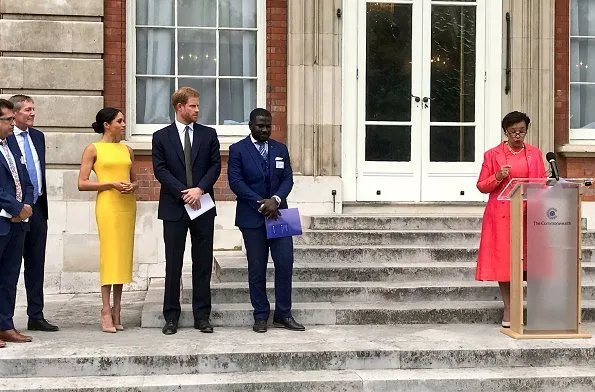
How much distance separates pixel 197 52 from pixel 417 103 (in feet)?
8.82

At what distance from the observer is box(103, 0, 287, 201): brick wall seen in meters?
9.72

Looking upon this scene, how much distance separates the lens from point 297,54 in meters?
9.75

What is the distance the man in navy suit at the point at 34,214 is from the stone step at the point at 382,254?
2558mm

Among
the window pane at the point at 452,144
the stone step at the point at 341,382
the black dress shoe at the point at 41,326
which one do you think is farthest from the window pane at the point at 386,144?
the black dress shoe at the point at 41,326

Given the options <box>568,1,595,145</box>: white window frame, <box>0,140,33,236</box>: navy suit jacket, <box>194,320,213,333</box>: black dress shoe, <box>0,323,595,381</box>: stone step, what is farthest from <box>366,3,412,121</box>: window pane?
<box>0,140,33,236</box>: navy suit jacket

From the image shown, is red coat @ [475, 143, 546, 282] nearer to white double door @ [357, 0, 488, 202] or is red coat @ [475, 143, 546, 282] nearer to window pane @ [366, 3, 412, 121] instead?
white double door @ [357, 0, 488, 202]

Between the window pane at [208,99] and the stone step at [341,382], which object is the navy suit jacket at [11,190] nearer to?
the stone step at [341,382]

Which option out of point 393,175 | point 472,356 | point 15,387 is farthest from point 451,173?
point 15,387

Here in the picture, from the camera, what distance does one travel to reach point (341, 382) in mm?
6004

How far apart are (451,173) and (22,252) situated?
208 inches

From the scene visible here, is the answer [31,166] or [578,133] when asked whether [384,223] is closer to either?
[578,133]

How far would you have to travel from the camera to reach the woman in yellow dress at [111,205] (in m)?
7.04

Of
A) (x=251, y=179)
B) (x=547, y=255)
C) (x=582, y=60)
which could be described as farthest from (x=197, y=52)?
(x=547, y=255)

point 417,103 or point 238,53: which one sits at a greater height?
point 238,53
